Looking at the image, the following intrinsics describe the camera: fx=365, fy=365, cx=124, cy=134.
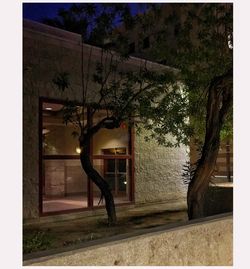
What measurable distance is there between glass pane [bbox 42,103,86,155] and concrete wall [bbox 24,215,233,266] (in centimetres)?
557

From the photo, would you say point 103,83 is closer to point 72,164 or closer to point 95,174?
point 95,174

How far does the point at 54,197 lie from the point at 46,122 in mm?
2068

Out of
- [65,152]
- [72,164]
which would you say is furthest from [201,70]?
[72,164]

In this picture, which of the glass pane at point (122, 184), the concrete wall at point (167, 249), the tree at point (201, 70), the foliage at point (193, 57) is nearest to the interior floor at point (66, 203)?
the glass pane at point (122, 184)

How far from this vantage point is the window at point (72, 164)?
9062mm

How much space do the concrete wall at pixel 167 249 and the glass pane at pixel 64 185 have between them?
5462 mm

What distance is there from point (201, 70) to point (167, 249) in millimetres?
5608

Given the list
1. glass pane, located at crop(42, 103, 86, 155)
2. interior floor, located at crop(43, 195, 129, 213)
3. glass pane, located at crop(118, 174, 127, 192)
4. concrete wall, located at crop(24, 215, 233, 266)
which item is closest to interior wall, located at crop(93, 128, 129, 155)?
glass pane, located at crop(42, 103, 86, 155)

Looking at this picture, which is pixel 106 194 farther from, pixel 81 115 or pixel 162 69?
pixel 162 69

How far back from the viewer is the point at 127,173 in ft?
36.0

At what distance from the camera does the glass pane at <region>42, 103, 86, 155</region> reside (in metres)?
9.05

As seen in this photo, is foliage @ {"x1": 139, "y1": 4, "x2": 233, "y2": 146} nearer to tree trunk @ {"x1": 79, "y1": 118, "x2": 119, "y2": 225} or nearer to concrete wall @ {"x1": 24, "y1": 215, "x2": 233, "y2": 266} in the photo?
tree trunk @ {"x1": 79, "y1": 118, "x2": 119, "y2": 225}

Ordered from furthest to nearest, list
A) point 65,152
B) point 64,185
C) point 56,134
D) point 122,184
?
point 122,184 → point 64,185 → point 65,152 → point 56,134

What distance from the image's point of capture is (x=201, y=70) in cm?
859
